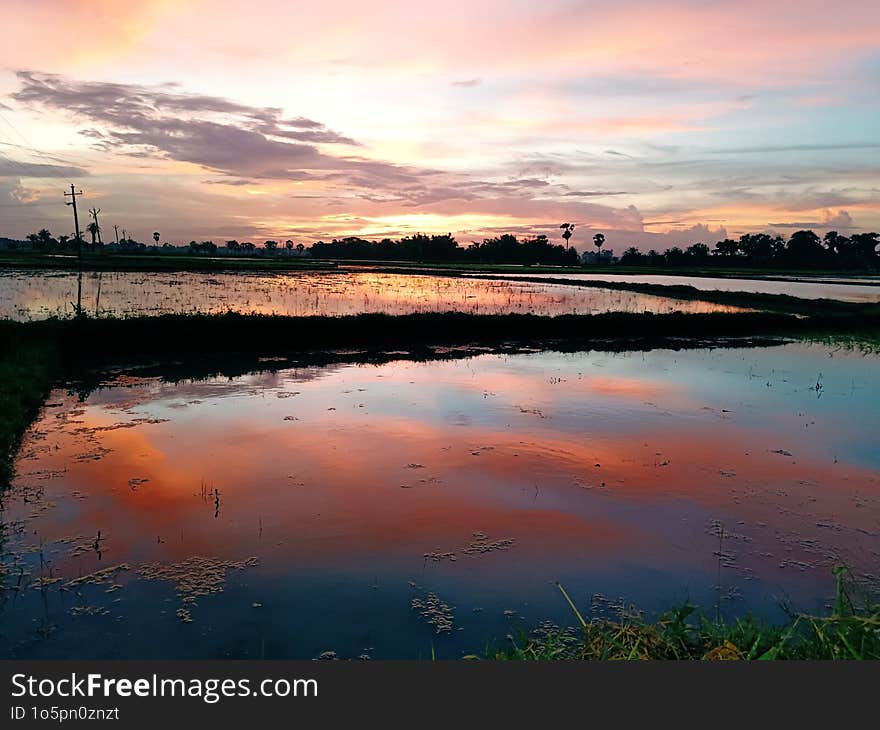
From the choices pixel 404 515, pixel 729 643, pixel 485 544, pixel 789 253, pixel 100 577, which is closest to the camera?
pixel 729 643

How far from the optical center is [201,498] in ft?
23.1

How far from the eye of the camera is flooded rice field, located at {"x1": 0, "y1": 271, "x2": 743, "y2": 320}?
2166cm

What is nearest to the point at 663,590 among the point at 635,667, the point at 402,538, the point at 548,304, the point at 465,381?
the point at 402,538

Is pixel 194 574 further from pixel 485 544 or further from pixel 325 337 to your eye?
pixel 325 337

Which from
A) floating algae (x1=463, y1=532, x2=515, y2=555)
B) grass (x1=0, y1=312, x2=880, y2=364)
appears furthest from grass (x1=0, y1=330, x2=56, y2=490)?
floating algae (x1=463, y1=532, x2=515, y2=555)

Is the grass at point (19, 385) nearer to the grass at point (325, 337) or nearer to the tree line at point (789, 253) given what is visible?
the grass at point (325, 337)

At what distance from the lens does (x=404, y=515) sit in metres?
6.70

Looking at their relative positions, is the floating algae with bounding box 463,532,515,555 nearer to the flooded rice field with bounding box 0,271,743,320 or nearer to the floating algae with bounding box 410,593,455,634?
the floating algae with bounding box 410,593,455,634

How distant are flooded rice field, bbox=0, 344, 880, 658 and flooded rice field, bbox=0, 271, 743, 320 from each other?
1044cm

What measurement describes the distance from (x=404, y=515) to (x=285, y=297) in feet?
72.9

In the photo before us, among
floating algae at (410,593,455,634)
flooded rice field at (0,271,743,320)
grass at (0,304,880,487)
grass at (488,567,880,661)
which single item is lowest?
floating algae at (410,593,455,634)

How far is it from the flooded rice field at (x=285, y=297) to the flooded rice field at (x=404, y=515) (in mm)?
10439

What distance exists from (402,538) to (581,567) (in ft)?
6.14

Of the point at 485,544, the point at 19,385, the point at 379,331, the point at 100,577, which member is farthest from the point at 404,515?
the point at 379,331
